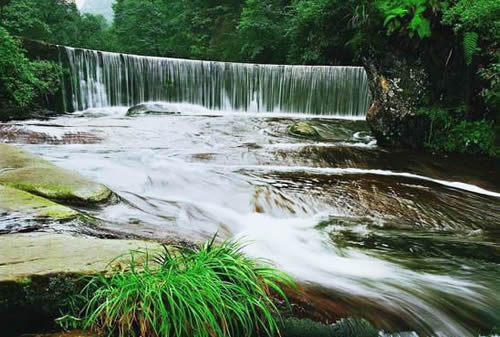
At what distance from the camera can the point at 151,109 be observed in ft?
45.2

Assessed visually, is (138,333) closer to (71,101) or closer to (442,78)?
(442,78)

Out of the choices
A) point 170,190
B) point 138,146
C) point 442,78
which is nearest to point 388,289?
point 170,190

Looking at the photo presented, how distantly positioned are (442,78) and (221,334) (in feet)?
26.1

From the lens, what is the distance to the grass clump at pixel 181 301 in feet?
6.24

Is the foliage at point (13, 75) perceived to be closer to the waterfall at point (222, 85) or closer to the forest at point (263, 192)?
the forest at point (263, 192)

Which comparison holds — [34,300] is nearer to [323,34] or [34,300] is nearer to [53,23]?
[323,34]

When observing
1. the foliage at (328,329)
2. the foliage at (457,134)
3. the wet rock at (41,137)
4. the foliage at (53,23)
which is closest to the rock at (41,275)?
the foliage at (328,329)

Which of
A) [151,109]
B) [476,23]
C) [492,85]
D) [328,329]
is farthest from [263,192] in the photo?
[151,109]

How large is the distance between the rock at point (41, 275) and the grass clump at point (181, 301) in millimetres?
83

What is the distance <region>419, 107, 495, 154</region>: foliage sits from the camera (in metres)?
7.63

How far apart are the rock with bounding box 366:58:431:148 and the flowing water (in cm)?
53

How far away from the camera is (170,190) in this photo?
5277mm

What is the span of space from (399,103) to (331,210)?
4.67 meters

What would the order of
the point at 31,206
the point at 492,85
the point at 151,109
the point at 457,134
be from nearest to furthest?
the point at 31,206
the point at 492,85
the point at 457,134
the point at 151,109
